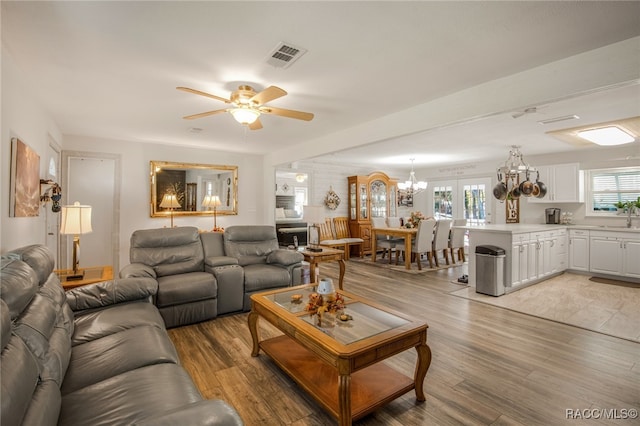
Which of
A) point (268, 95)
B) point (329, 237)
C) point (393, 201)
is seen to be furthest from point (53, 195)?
point (393, 201)

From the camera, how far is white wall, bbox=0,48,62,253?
2227 millimetres

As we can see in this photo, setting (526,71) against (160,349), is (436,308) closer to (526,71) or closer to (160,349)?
(526,71)

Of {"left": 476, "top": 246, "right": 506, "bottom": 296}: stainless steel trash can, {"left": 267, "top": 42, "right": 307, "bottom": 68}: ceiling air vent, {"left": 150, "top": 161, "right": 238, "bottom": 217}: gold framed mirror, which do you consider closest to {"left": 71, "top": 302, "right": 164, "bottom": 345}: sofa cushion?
{"left": 267, "top": 42, "right": 307, "bottom": 68}: ceiling air vent

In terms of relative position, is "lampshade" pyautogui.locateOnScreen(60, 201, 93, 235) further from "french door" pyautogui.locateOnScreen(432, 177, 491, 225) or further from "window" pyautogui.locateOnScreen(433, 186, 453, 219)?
"window" pyautogui.locateOnScreen(433, 186, 453, 219)

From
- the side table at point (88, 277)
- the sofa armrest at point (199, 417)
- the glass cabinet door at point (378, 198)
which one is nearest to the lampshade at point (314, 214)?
the side table at point (88, 277)

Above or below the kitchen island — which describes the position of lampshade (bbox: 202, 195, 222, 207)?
above

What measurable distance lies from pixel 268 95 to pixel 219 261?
2154 millimetres

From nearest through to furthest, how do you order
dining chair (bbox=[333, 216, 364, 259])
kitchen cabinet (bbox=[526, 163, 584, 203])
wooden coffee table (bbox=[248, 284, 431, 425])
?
wooden coffee table (bbox=[248, 284, 431, 425]) < kitchen cabinet (bbox=[526, 163, 584, 203]) < dining chair (bbox=[333, 216, 364, 259])

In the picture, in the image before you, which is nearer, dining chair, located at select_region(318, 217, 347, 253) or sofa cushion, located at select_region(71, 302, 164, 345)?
sofa cushion, located at select_region(71, 302, 164, 345)

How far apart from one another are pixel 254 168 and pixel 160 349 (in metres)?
5.11

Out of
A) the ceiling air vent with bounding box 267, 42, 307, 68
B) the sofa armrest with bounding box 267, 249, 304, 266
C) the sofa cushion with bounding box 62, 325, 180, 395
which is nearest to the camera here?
the sofa cushion with bounding box 62, 325, 180, 395

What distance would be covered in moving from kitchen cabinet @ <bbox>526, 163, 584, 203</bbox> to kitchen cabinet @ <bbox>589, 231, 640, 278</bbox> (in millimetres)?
910

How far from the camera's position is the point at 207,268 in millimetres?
Answer: 3814

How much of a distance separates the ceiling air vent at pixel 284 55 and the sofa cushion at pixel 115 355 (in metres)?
2.12
